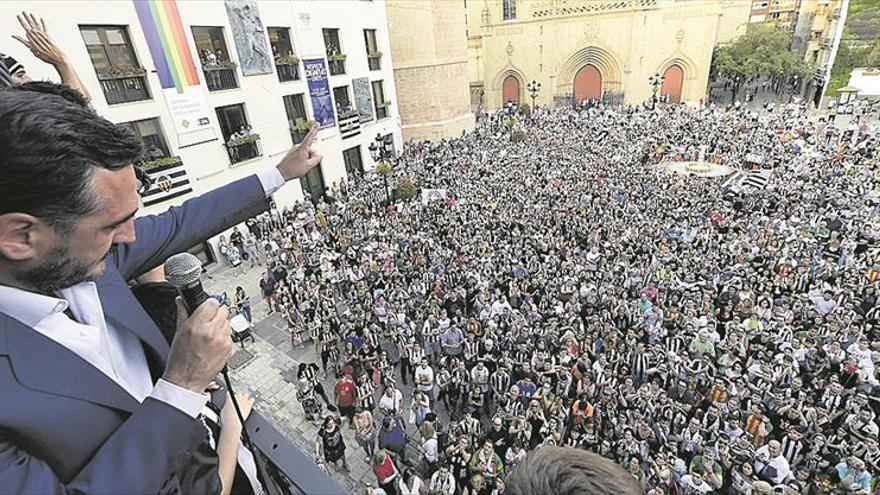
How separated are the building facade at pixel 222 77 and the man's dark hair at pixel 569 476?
468 inches

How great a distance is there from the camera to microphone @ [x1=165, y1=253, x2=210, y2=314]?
1608 millimetres

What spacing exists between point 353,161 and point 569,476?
2490 centimetres

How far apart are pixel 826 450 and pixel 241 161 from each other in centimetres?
1960

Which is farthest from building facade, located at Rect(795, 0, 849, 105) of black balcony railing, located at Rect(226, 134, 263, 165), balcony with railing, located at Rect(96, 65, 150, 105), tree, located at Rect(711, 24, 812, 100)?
balcony with railing, located at Rect(96, 65, 150, 105)

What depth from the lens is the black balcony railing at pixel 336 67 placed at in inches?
899

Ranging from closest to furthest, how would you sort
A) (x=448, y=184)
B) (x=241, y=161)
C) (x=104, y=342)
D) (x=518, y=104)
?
(x=104, y=342), (x=241, y=161), (x=448, y=184), (x=518, y=104)

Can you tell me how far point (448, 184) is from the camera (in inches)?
834

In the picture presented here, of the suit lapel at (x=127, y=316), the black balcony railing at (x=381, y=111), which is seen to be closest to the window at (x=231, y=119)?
the black balcony railing at (x=381, y=111)

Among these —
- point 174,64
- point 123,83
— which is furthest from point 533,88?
point 123,83

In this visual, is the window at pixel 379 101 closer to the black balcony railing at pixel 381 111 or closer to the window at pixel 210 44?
the black balcony railing at pixel 381 111

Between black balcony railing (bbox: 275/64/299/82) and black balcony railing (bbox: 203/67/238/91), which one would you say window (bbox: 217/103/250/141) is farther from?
black balcony railing (bbox: 275/64/299/82)

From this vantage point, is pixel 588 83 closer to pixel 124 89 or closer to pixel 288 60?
pixel 288 60

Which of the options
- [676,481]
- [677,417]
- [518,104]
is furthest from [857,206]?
[518,104]

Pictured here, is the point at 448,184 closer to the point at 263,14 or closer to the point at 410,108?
the point at 263,14
